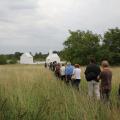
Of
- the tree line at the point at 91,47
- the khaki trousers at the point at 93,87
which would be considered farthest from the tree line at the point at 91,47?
the khaki trousers at the point at 93,87

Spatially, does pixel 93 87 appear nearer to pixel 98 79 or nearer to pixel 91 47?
pixel 98 79

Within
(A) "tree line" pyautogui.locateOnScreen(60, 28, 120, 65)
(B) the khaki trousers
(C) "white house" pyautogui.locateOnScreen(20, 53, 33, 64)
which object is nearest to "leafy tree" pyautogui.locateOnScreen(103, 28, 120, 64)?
(A) "tree line" pyautogui.locateOnScreen(60, 28, 120, 65)

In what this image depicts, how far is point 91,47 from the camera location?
78.5m

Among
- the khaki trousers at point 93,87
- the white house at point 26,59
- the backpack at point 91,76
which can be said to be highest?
the white house at point 26,59

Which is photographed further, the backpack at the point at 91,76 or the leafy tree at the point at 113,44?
the leafy tree at the point at 113,44

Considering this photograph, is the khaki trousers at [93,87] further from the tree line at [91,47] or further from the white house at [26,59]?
the white house at [26,59]

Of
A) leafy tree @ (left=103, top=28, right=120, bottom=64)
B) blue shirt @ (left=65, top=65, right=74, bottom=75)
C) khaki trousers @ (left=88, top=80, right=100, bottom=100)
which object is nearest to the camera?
khaki trousers @ (left=88, top=80, right=100, bottom=100)

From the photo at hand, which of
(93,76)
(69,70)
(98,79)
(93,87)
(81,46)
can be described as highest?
(81,46)

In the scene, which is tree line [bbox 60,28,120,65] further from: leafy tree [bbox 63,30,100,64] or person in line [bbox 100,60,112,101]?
person in line [bbox 100,60,112,101]

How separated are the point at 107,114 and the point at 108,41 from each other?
6623 cm

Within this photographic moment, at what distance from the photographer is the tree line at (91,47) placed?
73.8m

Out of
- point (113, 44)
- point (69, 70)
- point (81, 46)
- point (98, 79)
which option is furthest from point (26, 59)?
point (98, 79)

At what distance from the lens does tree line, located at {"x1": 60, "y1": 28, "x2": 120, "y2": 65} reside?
7381 cm

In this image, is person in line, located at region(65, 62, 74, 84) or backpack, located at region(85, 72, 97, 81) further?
person in line, located at region(65, 62, 74, 84)
